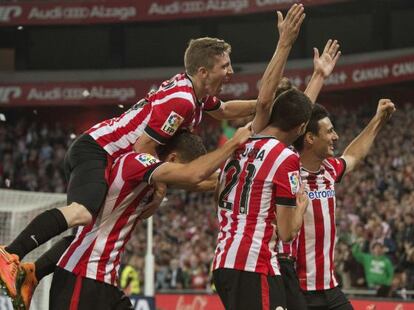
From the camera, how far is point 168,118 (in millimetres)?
5824

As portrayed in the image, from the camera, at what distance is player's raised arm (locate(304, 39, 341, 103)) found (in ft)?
21.9

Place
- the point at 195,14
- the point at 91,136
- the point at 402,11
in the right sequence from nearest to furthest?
the point at 91,136
the point at 402,11
the point at 195,14

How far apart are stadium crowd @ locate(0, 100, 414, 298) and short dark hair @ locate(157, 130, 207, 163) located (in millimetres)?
7127

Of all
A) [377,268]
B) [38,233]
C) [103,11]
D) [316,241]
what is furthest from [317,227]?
[103,11]

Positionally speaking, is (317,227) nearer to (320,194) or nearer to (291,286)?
(320,194)

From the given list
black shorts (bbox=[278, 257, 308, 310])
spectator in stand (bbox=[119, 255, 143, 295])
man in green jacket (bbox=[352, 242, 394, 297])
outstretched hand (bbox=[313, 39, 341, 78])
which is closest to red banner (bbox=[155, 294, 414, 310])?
spectator in stand (bbox=[119, 255, 143, 295])

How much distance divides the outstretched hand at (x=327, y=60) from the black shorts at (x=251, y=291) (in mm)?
2015

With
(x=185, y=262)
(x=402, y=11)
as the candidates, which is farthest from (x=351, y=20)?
(x=185, y=262)

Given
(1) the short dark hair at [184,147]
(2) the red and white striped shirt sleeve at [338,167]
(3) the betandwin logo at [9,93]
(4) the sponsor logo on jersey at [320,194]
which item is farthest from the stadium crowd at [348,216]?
Answer: (1) the short dark hair at [184,147]

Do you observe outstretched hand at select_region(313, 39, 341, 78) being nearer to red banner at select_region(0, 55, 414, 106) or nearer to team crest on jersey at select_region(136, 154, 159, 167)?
team crest on jersey at select_region(136, 154, 159, 167)

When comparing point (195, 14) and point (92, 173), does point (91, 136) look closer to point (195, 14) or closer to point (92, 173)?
point (92, 173)

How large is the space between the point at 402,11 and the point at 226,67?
1993cm

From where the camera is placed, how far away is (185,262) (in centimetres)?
1767

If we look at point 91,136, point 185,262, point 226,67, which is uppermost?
point 226,67
